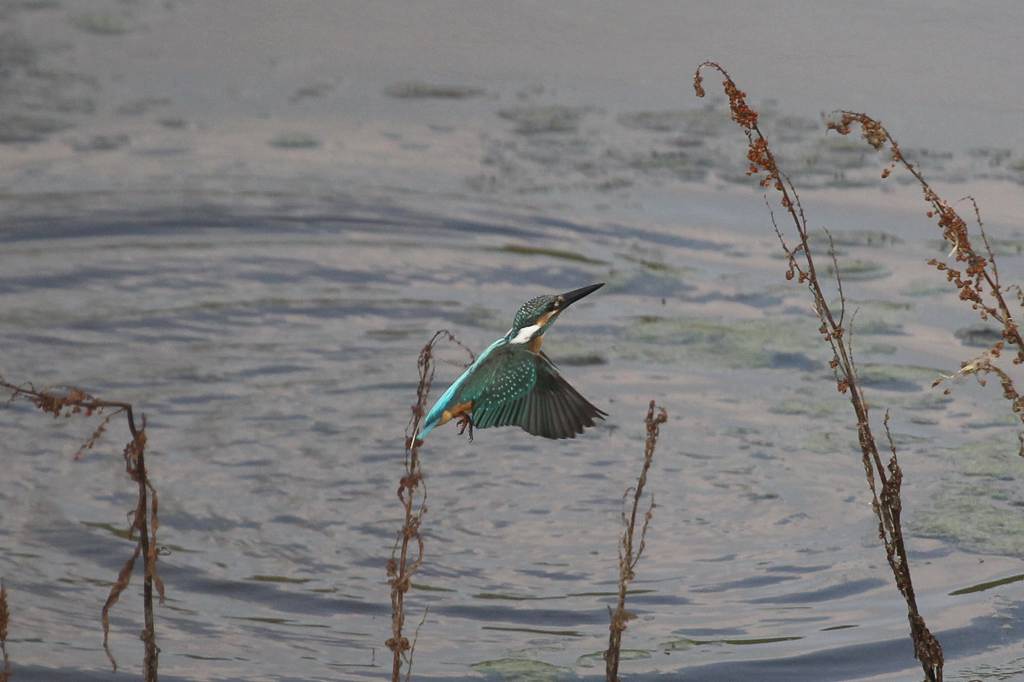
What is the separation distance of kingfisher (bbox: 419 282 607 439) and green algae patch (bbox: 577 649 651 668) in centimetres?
179

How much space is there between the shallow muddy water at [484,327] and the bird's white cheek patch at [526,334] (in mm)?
1877

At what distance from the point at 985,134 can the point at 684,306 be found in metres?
2.45

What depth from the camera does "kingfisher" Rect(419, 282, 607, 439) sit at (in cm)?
354

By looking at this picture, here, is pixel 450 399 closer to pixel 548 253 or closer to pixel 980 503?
pixel 980 503

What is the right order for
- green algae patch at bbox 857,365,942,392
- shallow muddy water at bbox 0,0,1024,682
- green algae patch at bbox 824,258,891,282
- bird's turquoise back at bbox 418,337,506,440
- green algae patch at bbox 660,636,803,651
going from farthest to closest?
green algae patch at bbox 824,258,891,282 → green algae patch at bbox 857,365,942,392 → shallow muddy water at bbox 0,0,1024,682 → green algae patch at bbox 660,636,803,651 → bird's turquoise back at bbox 418,337,506,440

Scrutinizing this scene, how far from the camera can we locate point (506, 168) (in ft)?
31.9

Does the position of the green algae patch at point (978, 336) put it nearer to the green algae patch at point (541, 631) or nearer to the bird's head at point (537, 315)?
the green algae patch at point (541, 631)

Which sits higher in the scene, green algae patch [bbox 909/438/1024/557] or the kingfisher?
the kingfisher

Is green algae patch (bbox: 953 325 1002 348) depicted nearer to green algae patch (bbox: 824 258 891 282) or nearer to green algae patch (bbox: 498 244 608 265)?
green algae patch (bbox: 824 258 891 282)

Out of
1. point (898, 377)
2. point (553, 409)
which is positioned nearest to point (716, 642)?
point (553, 409)

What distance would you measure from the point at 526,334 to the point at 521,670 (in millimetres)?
1927

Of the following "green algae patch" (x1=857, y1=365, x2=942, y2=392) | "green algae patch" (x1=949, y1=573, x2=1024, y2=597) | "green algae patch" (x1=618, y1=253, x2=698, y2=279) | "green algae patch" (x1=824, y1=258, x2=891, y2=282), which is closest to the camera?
"green algae patch" (x1=949, y1=573, x2=1024, y2=597)

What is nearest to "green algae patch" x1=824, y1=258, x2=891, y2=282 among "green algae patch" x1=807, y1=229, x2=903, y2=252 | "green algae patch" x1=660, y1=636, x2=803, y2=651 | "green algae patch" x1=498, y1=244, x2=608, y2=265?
"green algae patch" x1=807, y1=229, x2=903, y2=252

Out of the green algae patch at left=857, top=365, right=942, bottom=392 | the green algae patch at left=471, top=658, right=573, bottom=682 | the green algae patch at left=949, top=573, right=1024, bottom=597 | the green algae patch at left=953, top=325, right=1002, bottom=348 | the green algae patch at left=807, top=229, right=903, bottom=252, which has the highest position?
the green algae patch at left=807, top=229, right=903, bottom=252
